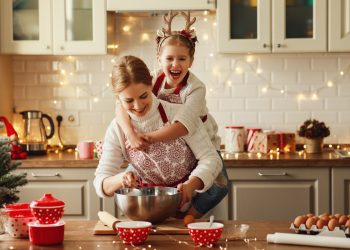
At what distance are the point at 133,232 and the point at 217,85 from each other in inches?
115

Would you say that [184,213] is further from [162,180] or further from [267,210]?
[267,210]

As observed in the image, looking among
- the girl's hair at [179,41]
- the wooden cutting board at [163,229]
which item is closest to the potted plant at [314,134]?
the girl's hair at [179,41]

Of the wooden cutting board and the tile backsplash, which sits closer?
the wooden cutting board

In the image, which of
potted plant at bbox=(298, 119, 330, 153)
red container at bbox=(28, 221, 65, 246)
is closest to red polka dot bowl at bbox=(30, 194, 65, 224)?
red container at bbox=(28, 221, 65, 246)

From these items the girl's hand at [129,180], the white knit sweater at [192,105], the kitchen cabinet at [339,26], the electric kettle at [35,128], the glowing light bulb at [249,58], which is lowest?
the girl's hand at [129,180]

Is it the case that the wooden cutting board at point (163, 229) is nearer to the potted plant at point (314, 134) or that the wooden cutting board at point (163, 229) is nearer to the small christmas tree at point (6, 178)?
the small christmas tree at point (6, 178)

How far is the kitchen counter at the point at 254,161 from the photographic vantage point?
4484 mm

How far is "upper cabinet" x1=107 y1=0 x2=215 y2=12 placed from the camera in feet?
15.7

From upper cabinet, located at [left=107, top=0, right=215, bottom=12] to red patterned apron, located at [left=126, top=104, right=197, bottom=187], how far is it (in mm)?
1958

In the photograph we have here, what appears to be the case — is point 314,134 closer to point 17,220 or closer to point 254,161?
point 254,161

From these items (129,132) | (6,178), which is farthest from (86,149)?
(6,178)

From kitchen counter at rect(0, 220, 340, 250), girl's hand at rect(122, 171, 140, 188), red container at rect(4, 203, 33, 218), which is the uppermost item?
girl's hand at rect(122, 171, 140, 188)

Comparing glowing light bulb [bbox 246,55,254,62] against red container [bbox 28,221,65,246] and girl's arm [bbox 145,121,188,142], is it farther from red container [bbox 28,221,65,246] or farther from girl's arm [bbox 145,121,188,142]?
red container [bbox 28,221,65,246]

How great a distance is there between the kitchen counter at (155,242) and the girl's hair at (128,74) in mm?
577
